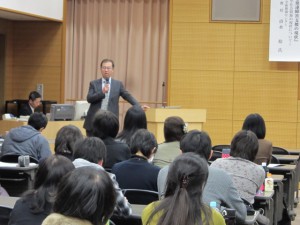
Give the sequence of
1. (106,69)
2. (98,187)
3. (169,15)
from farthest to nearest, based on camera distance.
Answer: (169,15) → (106,69) → (98,187)

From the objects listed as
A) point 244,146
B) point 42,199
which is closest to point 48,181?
point 42,199

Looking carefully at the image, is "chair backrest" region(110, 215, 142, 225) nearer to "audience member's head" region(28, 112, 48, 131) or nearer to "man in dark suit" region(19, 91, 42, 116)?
"audience member's head" region(28, 112, 48, 131)

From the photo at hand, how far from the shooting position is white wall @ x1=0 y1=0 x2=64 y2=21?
9867 millimetres

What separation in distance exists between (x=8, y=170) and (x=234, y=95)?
5.55 meters

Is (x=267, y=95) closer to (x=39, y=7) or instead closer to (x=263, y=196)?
(x=39, y=7)

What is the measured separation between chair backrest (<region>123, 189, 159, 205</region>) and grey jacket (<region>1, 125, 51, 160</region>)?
236 cm

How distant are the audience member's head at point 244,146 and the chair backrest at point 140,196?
781 millimetres

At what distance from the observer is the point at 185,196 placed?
2688 mm

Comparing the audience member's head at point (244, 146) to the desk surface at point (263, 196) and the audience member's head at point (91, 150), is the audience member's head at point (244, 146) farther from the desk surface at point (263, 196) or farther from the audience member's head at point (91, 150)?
the audience member's head at point (91, 150)

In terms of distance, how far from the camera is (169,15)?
10.8 meters

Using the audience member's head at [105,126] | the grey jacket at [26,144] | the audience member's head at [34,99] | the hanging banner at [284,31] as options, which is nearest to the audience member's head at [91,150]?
the audience member's head at [105,126]

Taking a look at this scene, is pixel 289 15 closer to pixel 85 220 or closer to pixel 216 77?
pixel 216 77

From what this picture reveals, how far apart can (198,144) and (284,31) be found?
6.17 meters

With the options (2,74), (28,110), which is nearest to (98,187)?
(28,110)
